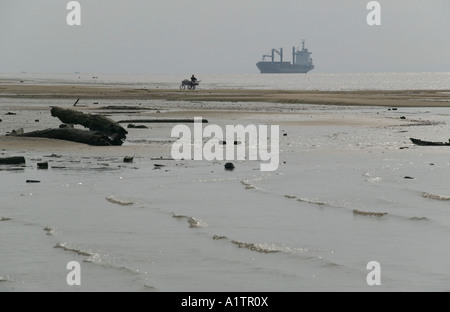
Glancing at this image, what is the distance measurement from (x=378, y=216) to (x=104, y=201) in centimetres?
605

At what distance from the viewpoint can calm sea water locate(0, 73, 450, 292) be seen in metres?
12.5

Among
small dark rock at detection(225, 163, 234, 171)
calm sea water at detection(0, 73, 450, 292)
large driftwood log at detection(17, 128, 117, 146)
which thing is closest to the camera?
calm sea water at detection(0, 73, 450, 292)

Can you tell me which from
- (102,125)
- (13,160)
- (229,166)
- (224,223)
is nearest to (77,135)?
(102,125)

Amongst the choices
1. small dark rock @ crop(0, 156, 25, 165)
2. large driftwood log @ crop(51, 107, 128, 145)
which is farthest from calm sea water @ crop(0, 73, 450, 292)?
large driftwood log @ crop(51, 107, 128, 145)

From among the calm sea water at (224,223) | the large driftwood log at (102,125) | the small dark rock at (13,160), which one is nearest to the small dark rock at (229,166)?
the calm sea water at (224,223)

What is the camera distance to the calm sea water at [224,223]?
1253 centimetres

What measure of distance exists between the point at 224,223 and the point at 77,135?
1730cm

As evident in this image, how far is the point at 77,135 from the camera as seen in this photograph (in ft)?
108

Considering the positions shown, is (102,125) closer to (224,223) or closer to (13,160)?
(13,160)

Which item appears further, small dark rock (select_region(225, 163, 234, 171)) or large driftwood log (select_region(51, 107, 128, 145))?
large driftwood log (select_region(51, 107, 128, 145))

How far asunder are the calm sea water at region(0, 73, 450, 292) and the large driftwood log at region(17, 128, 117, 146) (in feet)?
7.72

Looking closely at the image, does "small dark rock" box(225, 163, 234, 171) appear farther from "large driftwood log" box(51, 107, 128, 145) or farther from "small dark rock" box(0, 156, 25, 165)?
"large driftwood log" box(51, 107, 128, 145)
